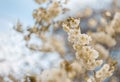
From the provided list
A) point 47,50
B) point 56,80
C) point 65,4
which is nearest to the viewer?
point 56,80

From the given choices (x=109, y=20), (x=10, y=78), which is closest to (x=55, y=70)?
(x=10, y=78)

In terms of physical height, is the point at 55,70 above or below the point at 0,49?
below

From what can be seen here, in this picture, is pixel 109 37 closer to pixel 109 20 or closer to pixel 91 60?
pixel 109 20

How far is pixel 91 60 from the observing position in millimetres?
1119

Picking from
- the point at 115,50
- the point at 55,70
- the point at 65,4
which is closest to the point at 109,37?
the point at 115,50

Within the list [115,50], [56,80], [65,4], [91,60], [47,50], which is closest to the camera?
[91,60]

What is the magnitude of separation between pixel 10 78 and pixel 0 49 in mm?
450

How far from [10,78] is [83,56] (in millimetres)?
433

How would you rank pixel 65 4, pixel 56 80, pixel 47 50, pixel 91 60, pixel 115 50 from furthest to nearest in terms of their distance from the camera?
1. pixel 65 4
2. pixel 47 50
3. pixel 115 50
4. pixel 56 80
5. pixel 91 60

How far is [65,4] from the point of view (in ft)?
5.96

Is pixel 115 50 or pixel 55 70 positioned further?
pixel 115 50

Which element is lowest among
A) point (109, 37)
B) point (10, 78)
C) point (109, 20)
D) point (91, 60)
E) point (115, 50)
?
point (91, 60)

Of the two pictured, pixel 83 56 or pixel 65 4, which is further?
pixel 65 4

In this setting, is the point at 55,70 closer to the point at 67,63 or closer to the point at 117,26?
the point at 67,63
